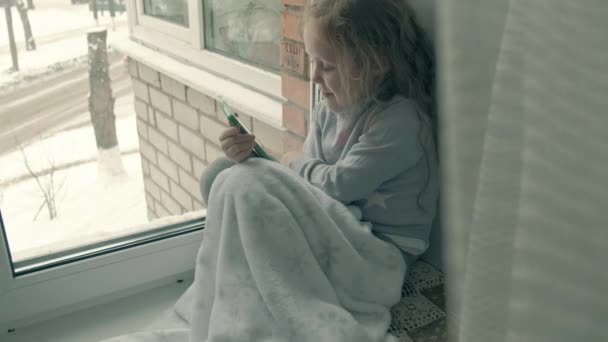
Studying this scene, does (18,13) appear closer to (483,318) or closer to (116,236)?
(116,236)

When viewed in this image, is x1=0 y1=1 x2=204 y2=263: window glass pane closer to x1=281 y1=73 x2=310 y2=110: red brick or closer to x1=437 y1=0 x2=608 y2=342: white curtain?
x1=281 y1=73 x2=310 y2=110: red brick

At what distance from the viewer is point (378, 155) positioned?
951 millimetres

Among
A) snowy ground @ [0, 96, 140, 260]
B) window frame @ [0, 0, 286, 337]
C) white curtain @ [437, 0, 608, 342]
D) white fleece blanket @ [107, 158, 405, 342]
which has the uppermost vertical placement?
white curtain @ [437, 0, 608, 342]

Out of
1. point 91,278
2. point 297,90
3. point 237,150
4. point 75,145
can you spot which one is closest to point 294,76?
point 297,90

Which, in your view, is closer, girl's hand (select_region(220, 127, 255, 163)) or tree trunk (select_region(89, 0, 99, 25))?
girl's hand (select_region(220, 127, 255, 163))

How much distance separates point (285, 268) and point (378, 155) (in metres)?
0.27

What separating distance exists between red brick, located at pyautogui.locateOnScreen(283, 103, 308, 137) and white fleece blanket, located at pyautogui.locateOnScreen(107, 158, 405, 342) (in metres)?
0.44

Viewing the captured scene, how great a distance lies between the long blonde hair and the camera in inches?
37.4

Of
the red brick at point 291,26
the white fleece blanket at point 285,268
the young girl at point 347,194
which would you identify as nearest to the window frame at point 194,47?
the red brick at point 291,26

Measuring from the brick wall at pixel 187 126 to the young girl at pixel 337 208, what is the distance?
323 mm

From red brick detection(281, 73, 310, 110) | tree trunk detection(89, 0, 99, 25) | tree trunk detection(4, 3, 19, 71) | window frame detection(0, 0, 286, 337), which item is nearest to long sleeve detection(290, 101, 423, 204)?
red brick detection(281, 73, 310, 110)

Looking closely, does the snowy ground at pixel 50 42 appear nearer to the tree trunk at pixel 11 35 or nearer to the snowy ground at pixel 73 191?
the tree trunk at pixel 11 35

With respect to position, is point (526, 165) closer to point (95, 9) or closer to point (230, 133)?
point (230, 133)

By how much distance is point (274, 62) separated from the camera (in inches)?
69.4
